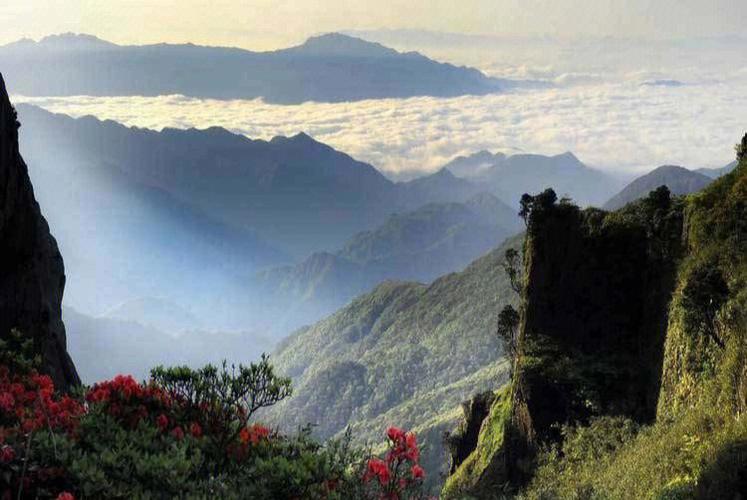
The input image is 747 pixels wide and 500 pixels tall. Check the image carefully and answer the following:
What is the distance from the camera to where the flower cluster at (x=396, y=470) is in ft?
42.9

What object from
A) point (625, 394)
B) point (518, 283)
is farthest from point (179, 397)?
point (518, 283)

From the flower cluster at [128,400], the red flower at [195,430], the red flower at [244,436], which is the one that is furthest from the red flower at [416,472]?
the flower cluster at [128,400]

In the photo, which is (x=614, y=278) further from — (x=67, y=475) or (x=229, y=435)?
(x=67, y=475)

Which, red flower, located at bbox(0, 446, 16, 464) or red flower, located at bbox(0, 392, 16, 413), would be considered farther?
red flower, located at bbox(0, 392, 16, 413)

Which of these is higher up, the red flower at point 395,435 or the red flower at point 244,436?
the red flower at point 395,435

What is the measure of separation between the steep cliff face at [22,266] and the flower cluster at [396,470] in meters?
16.4

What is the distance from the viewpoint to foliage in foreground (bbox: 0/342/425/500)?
11.2 meters

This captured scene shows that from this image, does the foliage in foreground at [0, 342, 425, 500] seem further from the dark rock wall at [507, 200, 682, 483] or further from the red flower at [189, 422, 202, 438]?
the dark rock wall at [507, 200, 682, 483]

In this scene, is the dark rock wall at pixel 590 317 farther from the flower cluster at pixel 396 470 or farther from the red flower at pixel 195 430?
the red flower at pixel 195 430

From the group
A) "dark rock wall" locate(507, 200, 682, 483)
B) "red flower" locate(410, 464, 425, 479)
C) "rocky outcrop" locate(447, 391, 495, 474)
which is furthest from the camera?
"rocky outcrop" locate(447, 391, 495, 474)

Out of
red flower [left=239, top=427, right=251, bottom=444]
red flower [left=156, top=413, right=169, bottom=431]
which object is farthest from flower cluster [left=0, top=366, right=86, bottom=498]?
red flower [left=239, top=427, right=251, bottom=444]

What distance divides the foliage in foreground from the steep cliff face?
1118cm

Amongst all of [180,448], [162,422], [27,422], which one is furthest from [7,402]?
[180,448]

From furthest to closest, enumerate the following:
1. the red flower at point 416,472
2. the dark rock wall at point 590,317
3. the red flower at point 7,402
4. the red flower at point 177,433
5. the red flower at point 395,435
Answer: the dark rock wall at point 590,317, the red flower at point 7,402, the red flower at point 416,472, the red flower at point 177,433, the red flower at point 395,435
